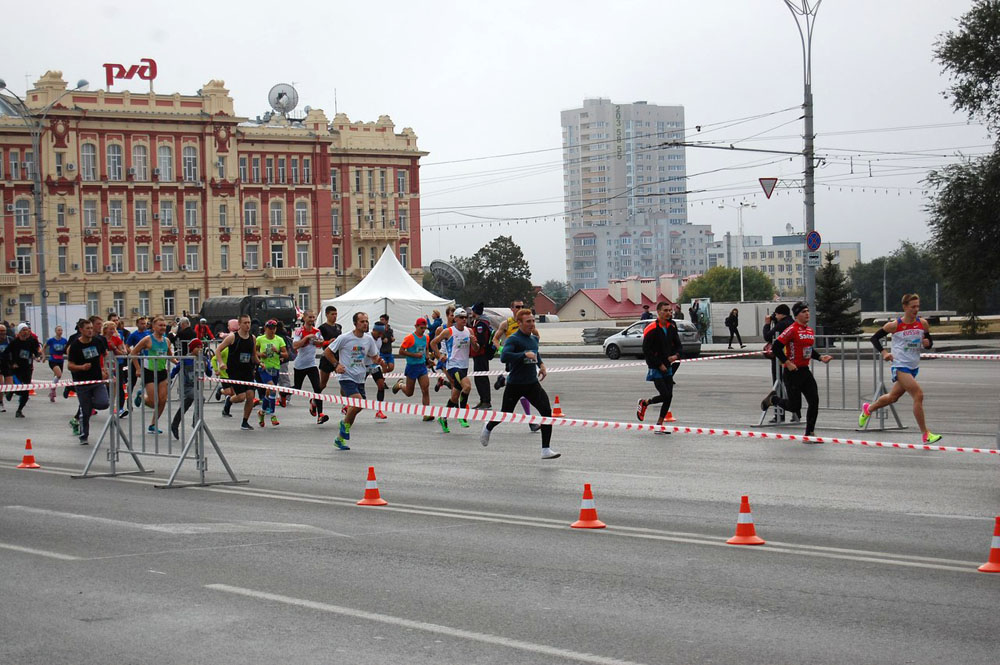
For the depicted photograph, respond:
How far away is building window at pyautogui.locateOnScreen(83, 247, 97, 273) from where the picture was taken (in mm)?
87125

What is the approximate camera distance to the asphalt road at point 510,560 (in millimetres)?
6582

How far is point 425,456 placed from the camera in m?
15.8

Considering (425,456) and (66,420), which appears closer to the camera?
(425,456)

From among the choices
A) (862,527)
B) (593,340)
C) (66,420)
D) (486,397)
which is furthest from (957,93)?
(862,527)

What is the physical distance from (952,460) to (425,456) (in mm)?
6162

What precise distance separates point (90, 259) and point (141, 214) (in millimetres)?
4923

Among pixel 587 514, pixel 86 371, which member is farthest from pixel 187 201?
pixel 587 514

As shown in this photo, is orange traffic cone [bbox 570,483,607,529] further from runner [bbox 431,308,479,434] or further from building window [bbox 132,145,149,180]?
building window [bbox 132,145,149,180]

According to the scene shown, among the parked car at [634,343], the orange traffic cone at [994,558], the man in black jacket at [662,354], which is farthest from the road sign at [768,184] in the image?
the orange traffic cone at [994,558]

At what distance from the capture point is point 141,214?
294 feet

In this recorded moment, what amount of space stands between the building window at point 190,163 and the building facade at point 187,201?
85mm

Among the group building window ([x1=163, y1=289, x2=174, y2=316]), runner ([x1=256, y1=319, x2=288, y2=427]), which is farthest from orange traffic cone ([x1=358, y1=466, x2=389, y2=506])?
building window ([x1=163, y1=289, x2=174, y2=316])

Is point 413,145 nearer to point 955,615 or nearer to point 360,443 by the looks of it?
point 360,443

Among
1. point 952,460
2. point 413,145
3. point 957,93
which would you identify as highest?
point 413,145
